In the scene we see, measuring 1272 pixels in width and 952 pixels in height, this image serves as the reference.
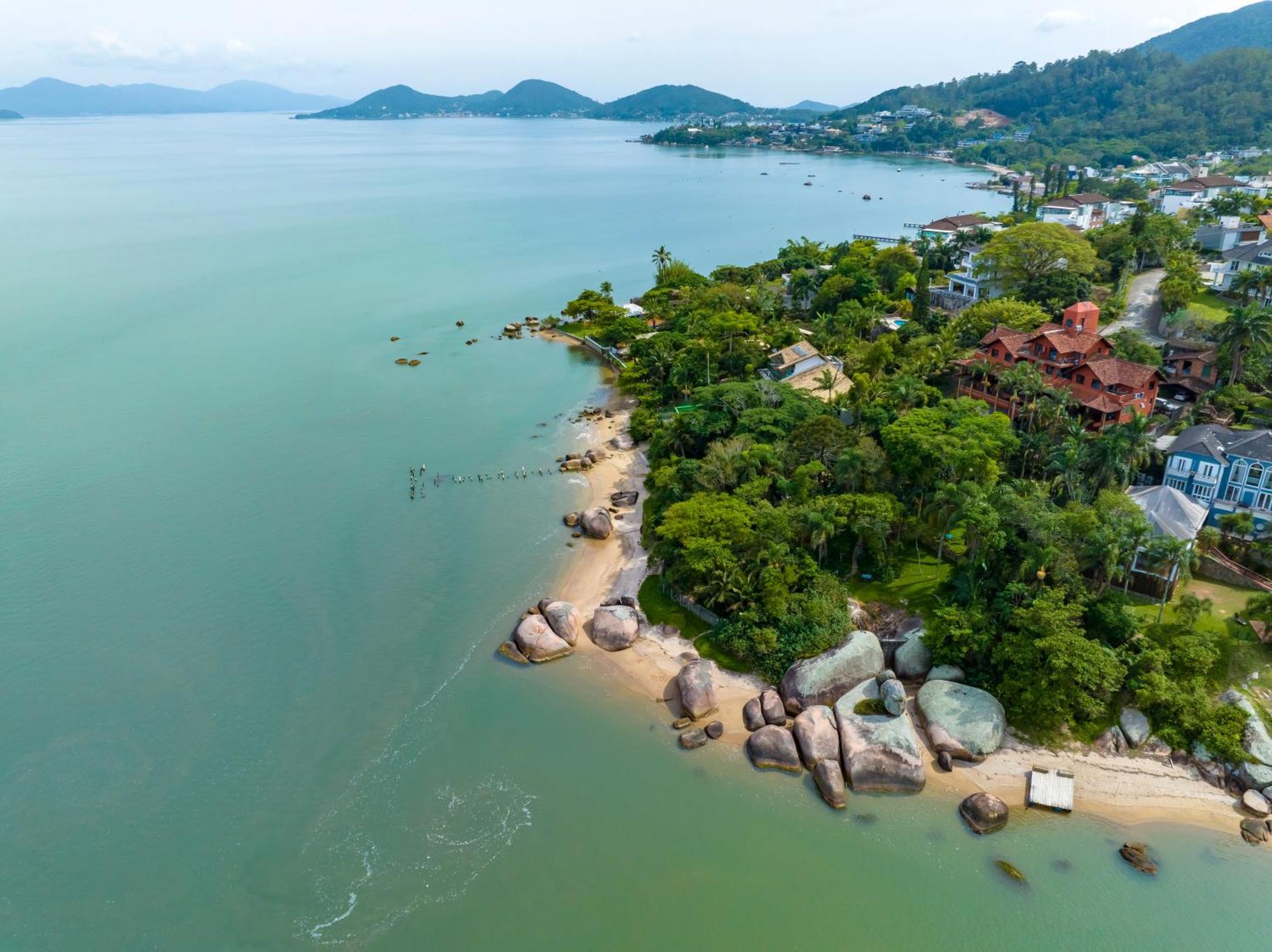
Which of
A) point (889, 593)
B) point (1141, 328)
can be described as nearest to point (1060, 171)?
point (1141, 328)

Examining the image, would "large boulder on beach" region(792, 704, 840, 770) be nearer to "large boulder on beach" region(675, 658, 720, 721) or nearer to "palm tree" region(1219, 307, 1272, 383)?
"large boulder on beach" region(675, 658, 720, 721)

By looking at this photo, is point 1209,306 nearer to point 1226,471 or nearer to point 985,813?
point 1226,471

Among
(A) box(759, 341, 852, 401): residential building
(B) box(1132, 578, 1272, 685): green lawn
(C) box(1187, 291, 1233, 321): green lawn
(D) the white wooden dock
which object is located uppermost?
(C) box(1187, 291, 1233, 321): green lawn

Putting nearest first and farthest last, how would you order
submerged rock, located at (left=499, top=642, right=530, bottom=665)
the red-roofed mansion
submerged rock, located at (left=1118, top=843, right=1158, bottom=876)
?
submerged rock, located at (left=1118, top=843, right=1158, bottom=876)
submerged rock, located at (left=499, top=642, right=530, bottom=665)
the red-roofed mansion

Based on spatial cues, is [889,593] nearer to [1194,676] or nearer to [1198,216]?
[1194,676]

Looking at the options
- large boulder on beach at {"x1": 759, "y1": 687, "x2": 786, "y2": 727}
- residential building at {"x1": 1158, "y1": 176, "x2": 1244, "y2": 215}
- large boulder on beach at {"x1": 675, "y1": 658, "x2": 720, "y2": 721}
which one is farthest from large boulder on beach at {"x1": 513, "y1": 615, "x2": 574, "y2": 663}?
residential building at {"x1": 1158, "y1": 176, "x2": 1244, "y2": 215}

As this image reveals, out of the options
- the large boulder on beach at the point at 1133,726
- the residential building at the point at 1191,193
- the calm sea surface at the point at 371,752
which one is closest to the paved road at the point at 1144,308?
the large boulder on beach at the point at 1133,726
